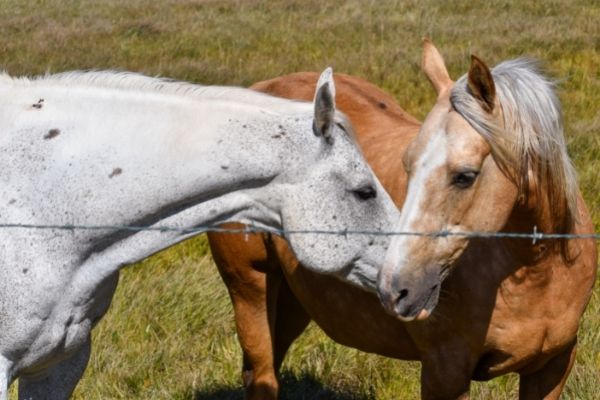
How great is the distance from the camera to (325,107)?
3.45 m

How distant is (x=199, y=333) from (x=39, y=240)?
2358mm

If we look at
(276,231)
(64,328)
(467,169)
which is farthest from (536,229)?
(64,328)

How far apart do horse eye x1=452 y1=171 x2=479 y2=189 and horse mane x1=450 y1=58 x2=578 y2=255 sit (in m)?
0.10

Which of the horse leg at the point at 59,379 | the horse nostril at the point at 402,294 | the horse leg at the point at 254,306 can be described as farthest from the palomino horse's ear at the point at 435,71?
the horse leg at the point at 59,379

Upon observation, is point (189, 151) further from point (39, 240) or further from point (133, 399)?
point (133, 399)

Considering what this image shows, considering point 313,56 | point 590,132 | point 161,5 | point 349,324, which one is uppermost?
point 349,324

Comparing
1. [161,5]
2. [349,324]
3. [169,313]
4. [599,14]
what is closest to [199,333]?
[169,313]

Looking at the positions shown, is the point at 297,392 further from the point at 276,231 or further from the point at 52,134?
the point at 52,134

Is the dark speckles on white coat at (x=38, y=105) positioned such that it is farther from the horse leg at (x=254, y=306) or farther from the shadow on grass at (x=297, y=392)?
the shadow on grass at (x=297, y=392)

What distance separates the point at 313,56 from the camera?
13.8 meters

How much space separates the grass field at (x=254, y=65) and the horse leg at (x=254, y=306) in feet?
1.10

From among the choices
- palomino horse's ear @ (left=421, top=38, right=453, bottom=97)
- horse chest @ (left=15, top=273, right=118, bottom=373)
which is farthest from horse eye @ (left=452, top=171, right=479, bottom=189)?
horse chest @ (left=15, top=273, right=118, bottom=373)

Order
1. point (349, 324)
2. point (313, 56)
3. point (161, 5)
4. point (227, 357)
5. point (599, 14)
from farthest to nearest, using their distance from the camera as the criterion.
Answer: point (161, 5) < point (599, 14) < point (313, 56) < point (227, 357) < point (349, 324)

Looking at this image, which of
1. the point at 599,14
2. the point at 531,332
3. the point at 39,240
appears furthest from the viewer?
the point at 599,14
